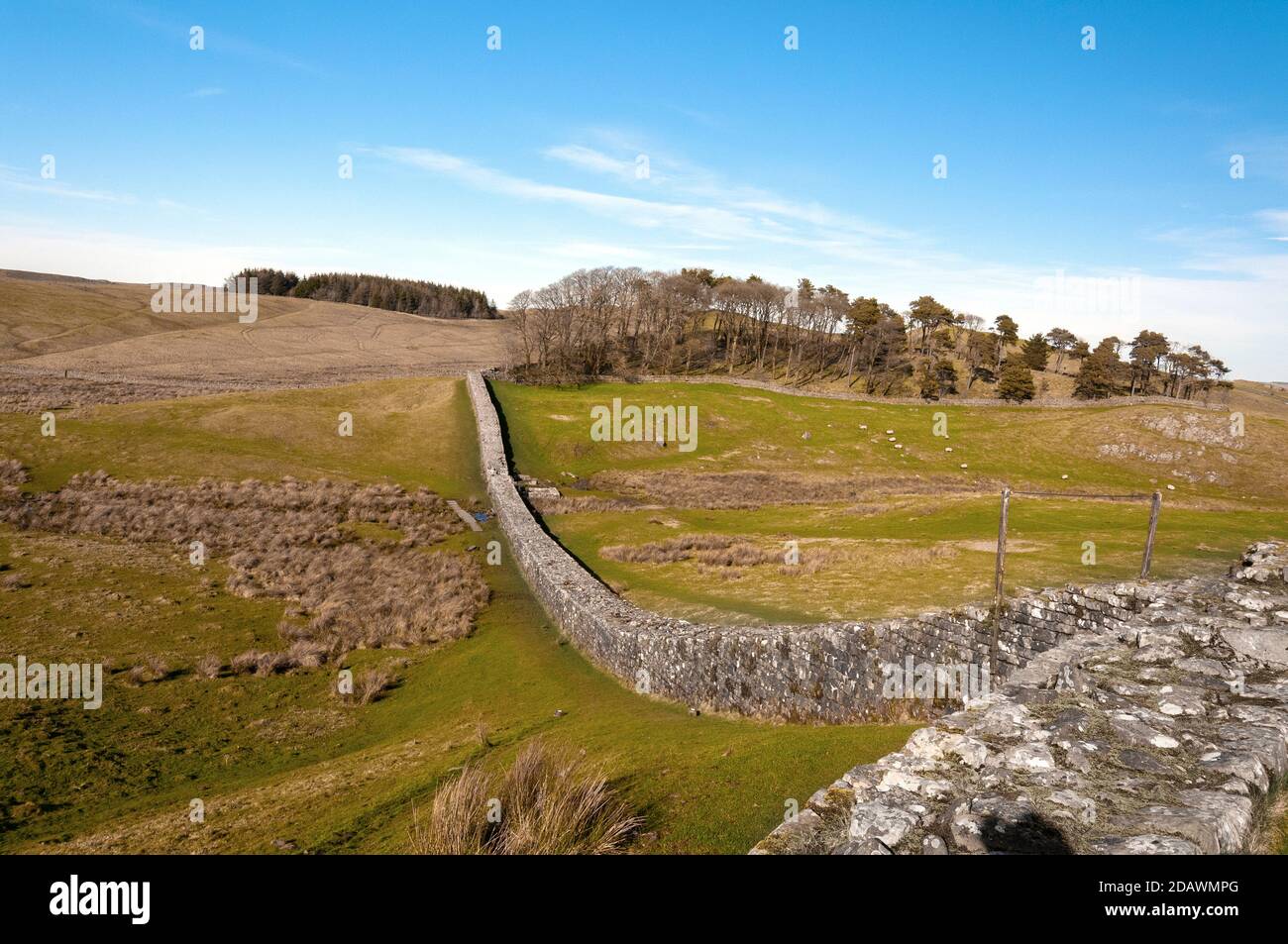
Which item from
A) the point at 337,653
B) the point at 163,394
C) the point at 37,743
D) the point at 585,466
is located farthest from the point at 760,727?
the point at 163,394

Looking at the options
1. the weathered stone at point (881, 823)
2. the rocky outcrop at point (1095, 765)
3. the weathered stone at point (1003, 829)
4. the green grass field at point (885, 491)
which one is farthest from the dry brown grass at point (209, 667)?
the weathered stone at point (1003, 829)

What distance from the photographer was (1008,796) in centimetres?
528

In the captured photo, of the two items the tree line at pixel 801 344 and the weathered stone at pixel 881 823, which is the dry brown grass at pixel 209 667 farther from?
the tree line at pixel 801 344

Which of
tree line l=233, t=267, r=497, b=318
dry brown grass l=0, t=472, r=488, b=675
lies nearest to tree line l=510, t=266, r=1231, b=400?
dry brown grass l=0, t=472, r=488, b=675

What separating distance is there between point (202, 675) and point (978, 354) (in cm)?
10281

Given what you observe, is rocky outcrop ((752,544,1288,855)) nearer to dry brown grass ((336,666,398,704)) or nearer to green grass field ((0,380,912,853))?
green grass field ((0,380,912,853))

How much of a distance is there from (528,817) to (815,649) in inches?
301

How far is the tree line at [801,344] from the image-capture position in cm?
7225

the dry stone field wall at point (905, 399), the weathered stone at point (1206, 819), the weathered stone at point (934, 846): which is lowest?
the weathered stone at point (934, 846)

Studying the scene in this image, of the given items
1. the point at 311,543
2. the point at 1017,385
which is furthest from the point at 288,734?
the point at 1017,385

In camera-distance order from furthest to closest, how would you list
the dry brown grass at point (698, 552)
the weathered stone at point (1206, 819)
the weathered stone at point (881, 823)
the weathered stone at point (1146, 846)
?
the dry brown grass at point (698, 552)
the weathered stone at point (881, 823)
the weathered stone at point (1206, 819)
the weathered stone at point (1146, 846)

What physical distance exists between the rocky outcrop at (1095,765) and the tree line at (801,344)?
62.8m

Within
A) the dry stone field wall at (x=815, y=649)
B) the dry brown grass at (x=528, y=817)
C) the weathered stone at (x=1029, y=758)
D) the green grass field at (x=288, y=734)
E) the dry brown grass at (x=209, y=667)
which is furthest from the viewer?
the dry brown grass at (x=209, y=667)

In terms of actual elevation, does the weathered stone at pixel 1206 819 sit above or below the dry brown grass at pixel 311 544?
above
